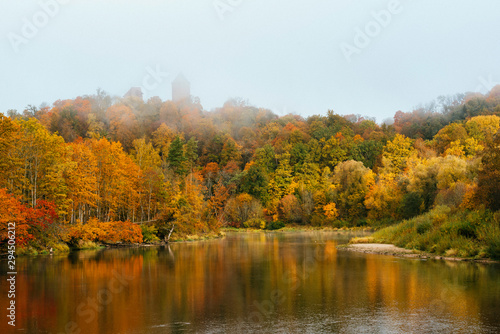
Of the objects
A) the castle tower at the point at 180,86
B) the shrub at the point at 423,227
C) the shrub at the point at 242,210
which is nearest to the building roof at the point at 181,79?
the castle tower at the point at 180,86

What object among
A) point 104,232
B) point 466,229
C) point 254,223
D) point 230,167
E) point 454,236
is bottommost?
point 254,223

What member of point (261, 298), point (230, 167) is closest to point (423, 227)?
point (261, 298)

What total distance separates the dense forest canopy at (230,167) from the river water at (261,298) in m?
9.56

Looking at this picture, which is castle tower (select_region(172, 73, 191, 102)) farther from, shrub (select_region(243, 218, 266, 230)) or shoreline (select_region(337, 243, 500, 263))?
shoreline (select_region(337, 243, 500, 263))

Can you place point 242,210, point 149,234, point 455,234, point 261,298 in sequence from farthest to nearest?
point 242,210 < point 149,234 < point 455,234 < point 261,298

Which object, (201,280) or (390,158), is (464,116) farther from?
(201,280)

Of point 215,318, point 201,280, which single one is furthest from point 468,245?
point 215,318

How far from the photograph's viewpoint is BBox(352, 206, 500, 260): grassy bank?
854 inches

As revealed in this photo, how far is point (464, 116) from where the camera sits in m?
85.5

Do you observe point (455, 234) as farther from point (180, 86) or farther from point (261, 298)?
point (180, 86)

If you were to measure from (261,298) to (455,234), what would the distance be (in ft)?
54.2

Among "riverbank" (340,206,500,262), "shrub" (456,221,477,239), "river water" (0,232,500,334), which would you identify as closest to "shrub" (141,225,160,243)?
"river water" (0,232,500,334)

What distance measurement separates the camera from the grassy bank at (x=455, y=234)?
21.7 meters

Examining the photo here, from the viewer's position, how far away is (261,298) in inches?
532
